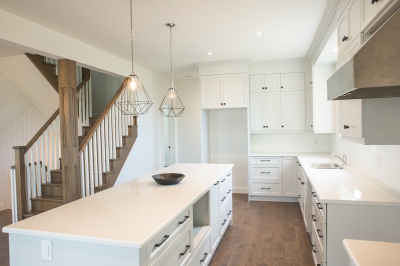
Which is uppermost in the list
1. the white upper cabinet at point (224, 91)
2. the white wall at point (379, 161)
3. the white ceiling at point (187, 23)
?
the white ceiling at point (187, 23)

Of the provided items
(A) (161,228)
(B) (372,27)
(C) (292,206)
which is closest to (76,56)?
(A) (161,228)

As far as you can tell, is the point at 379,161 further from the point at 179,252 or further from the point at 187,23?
the point at 187,23

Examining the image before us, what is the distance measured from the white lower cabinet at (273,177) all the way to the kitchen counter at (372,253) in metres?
3.85

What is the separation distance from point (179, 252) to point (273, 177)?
3479 millimetres

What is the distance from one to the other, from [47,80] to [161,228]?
4.02m

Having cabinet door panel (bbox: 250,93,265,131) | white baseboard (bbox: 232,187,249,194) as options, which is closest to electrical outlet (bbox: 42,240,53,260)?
cabinet door panel (bbox: 250,93,265,131)

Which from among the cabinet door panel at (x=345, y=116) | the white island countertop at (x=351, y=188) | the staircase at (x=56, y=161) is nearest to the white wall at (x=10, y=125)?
the staircase at (x=56, y=161)

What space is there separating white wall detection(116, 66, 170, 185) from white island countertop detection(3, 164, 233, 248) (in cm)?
249

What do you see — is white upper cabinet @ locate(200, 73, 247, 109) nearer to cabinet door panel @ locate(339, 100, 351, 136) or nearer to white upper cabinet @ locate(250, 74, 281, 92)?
white upper cabinet @ locate(250, 74, 281, 92)

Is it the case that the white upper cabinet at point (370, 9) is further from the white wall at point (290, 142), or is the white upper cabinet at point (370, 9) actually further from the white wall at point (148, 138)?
the white wall at point (148, 138)

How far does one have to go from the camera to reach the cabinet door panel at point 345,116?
7.28ft

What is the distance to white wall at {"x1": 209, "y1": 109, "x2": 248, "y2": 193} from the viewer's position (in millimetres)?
5922

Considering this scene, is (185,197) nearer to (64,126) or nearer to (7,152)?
(64,126)

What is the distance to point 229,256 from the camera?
3.06 m
